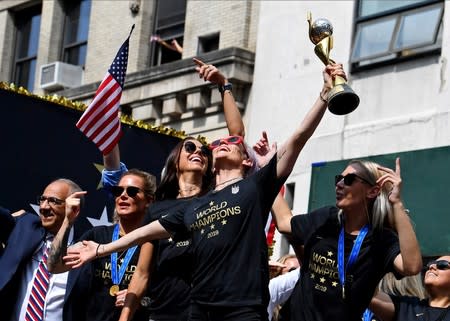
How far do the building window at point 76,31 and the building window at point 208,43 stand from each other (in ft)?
10.7

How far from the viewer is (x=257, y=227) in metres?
8.88

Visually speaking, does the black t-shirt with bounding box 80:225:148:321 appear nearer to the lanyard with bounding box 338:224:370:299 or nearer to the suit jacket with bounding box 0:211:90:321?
the suit jacket with bounding box 0:211:90:321

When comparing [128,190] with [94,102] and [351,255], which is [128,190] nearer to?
[351,255]

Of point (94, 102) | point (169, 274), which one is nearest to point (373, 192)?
point (169, 274)

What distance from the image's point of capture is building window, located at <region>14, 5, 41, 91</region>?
25906 millimetres

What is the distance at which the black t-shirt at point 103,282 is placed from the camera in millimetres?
10289

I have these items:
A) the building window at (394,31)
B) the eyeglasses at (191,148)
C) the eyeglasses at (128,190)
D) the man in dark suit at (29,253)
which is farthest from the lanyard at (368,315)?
the building window at (394,31)

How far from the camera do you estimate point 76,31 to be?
82.8 ft

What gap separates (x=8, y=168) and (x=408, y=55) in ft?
19.6

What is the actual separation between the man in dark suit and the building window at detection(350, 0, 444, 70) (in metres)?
7.87

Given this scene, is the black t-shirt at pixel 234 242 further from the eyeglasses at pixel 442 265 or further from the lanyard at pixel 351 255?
the eyeglasses at pixel 442 265

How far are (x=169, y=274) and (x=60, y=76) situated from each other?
14642mm

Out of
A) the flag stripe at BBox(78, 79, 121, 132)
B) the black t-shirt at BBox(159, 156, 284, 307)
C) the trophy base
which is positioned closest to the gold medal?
the black t-shirt at BBox(159, 156, 284, 307)

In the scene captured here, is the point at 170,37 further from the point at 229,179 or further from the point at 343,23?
the point at 229,179
